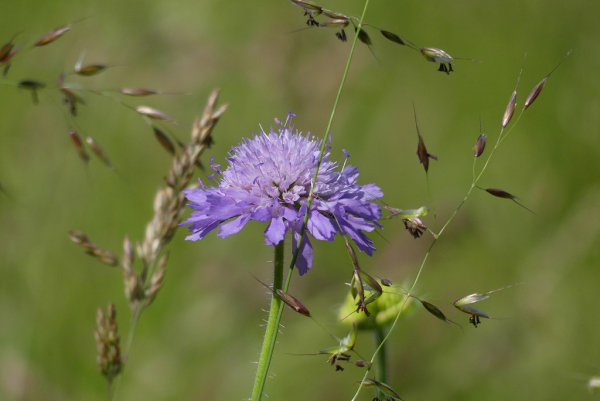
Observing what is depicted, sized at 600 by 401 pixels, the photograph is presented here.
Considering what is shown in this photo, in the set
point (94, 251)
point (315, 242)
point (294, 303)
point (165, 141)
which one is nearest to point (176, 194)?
point (165, 141)

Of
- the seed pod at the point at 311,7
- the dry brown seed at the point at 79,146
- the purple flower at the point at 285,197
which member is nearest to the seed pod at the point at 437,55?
the seed pod at the point at 311,7

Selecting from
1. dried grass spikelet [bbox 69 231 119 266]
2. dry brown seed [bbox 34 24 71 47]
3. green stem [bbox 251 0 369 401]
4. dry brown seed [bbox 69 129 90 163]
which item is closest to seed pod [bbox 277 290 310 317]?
green stem [bbox 251 0 369 401]

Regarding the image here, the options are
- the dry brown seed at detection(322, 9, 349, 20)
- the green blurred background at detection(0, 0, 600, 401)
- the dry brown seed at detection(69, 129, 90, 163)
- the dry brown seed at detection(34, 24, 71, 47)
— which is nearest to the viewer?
the dry brown seed at detection(322, 9, 349, 20)

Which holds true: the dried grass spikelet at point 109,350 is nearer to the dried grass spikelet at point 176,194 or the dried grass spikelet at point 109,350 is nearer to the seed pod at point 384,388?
the dried grass spikelet at point 176,194

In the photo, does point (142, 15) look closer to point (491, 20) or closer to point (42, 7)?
point (42, 7)

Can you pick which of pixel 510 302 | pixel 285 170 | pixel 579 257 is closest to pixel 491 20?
pixel 579 257

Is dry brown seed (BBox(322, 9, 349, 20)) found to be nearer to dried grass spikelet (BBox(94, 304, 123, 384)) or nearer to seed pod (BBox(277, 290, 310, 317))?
seed pod (BBox(277, 290, 310, 317))
